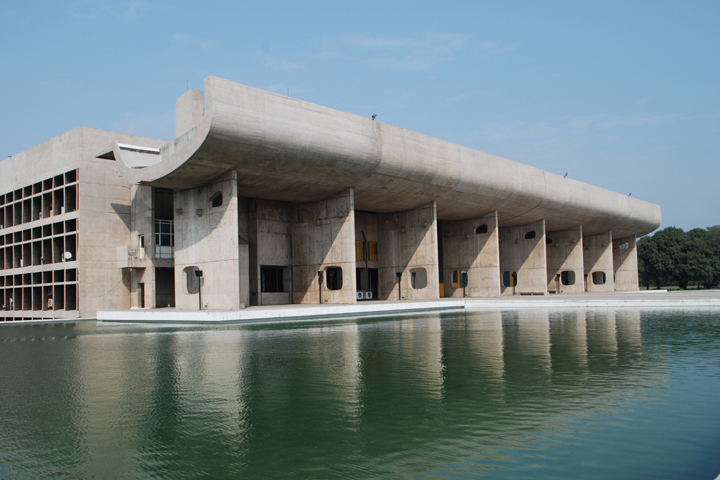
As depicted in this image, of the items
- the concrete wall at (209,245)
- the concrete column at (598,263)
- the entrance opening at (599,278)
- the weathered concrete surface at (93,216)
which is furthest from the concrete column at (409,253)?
the entrance opening at (599,278)

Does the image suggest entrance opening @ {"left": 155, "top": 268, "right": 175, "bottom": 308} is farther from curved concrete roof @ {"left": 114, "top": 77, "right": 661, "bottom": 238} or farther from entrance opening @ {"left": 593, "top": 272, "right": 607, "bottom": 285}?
entrance opening @ {"left": 593, "top": 272, "right": 607, "bottom": 285}

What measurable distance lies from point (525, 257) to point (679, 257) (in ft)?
129

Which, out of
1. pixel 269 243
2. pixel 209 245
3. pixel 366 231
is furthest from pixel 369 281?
pixel 209 245

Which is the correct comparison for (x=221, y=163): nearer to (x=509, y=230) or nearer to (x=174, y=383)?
(x=174, y=383)

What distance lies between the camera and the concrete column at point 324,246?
28.9 m

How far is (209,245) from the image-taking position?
25391 mm

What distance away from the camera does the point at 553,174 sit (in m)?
39.3

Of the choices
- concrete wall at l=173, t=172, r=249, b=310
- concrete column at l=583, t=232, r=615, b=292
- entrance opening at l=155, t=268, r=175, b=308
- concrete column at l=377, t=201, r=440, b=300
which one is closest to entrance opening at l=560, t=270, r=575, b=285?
concrete column at l=583, t=232, r=615, b=292

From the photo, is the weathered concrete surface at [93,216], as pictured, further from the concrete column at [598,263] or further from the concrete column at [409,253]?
the concrete column at [598,263]

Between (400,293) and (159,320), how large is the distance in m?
16.5


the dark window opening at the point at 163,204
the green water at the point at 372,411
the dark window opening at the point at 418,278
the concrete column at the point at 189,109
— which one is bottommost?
the green water at the point at 372,411

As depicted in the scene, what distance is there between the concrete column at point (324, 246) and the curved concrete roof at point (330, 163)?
869 mm

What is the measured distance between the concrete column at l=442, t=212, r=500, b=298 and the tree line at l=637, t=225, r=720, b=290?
45.2 metres

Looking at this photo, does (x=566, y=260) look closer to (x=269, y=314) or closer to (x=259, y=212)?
(x=259, y=212)
